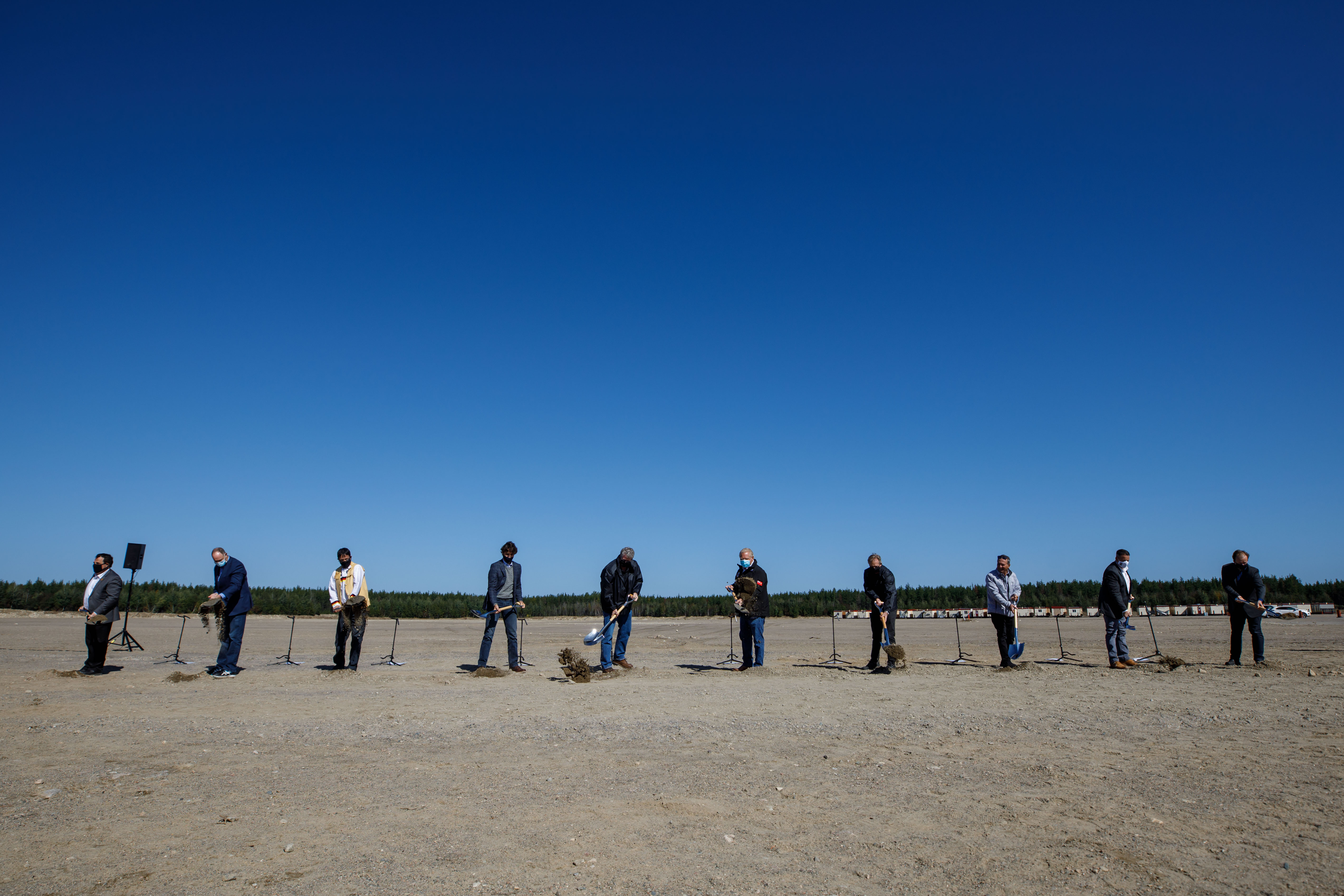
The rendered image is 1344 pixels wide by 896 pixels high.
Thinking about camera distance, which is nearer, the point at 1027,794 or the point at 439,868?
the point at 439,868

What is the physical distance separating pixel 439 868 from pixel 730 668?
10390mm

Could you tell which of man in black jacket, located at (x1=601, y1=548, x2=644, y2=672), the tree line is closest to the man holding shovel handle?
man in black jacket, located at (x1=601, y1=548, x2=644, y2=672)

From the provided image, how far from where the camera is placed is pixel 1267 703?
9.30 metres

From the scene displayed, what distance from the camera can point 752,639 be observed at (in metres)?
14.0

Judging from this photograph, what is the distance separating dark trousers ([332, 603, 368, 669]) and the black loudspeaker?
24.7ft

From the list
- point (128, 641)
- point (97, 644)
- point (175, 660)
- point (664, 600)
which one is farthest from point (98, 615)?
point (664, 600)

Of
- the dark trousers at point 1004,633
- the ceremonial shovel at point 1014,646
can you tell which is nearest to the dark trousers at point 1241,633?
the ceremonial shovel at point 1014,646

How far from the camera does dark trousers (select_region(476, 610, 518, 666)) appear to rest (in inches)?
515

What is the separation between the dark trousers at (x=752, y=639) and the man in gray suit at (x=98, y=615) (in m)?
9.97

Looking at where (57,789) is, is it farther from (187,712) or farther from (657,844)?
(657,844)

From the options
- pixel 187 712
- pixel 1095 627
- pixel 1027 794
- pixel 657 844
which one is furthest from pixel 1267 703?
pixel 1095 627

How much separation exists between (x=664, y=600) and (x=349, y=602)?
3681 cm

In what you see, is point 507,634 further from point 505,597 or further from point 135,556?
point 135,556

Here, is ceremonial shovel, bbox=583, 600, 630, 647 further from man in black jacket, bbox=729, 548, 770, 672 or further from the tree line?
the tree line
